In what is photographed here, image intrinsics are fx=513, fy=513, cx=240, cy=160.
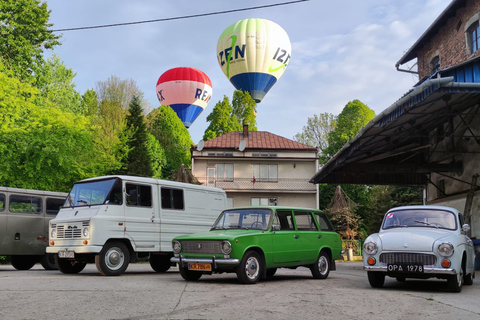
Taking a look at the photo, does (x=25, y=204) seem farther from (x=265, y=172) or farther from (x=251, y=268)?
(x=265, y=172)

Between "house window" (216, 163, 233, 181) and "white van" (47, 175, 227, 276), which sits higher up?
"house window" (216, 163, 233, 181)

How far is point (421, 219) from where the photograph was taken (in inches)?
414

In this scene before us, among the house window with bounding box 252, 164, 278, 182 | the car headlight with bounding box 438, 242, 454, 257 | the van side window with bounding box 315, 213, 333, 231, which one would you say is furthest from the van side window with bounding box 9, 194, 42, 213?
the house window with bounding box 252, 164, 278, 182

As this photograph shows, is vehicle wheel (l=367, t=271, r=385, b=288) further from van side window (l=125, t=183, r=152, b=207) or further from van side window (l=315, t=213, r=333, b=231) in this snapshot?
van side window (l=125, t=183, r=152, b=207)

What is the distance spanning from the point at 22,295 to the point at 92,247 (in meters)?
3.95

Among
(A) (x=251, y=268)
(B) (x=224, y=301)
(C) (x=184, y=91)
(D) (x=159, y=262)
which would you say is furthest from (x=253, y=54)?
(B) (x=224, y=301)

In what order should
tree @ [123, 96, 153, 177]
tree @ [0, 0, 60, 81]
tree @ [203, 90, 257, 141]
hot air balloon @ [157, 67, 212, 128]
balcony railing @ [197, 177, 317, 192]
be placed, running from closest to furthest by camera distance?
tree @ [0, 0, 60, 81] → tree @ [123, 96, 153, 177] → balcony railing @ [197, 177, 317, 192] → tree @ [203, 90, 257, 141] → hot air balloon @ [157, 67, 212, 128]

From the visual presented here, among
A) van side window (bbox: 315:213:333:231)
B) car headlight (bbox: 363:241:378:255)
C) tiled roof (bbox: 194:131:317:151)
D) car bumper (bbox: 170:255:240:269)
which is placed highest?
tiled roof (bbox: 194:131:317:151)

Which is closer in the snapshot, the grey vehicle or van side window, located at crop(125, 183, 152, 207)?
van side window, located at crop(125, 183, 152, 207)

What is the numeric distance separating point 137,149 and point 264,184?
46.0 ft

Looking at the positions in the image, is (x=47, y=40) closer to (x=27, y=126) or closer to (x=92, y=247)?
(x=27, y=126)

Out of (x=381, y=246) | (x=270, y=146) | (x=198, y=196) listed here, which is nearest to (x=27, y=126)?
(x=198, y=196)

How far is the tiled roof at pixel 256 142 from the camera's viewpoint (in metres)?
47.8

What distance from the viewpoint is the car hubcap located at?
32.9 feet
